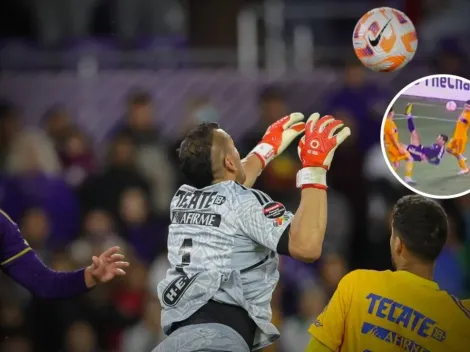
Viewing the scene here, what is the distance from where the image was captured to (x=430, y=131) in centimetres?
539

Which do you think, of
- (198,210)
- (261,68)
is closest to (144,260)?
(261,68)

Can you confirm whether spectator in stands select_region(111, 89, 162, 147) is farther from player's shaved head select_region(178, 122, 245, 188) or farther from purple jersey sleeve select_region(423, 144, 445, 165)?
player's shaved head select_region(178, 122, 245, 188)

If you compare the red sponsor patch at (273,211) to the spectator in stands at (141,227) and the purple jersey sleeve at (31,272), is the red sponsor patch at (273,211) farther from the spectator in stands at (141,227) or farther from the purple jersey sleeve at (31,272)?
the spectator in stands at (141,227)

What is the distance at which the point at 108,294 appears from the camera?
9039 mm

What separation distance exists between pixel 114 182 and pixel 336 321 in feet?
17.1

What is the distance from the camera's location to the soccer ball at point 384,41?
5535mm

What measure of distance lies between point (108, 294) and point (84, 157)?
1717 millimetres

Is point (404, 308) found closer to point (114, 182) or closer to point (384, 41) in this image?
point (384, 41)

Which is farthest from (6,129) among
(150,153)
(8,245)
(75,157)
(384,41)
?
(384,41)

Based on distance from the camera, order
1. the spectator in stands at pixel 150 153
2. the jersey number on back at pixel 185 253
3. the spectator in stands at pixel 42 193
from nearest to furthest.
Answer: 1. the jersey number on back at pixel 185 253
2. the spectator in stands at pixel 42 193
3. the spectator in stands at pixel 150 153

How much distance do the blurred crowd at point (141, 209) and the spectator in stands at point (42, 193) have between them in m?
0.01

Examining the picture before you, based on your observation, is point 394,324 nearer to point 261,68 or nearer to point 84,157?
point 84,157

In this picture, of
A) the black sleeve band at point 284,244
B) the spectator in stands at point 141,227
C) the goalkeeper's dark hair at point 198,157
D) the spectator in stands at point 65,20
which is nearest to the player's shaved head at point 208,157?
the goalkeeper's dark hair at point 198,157

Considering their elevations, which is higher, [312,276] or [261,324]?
[261,324]
